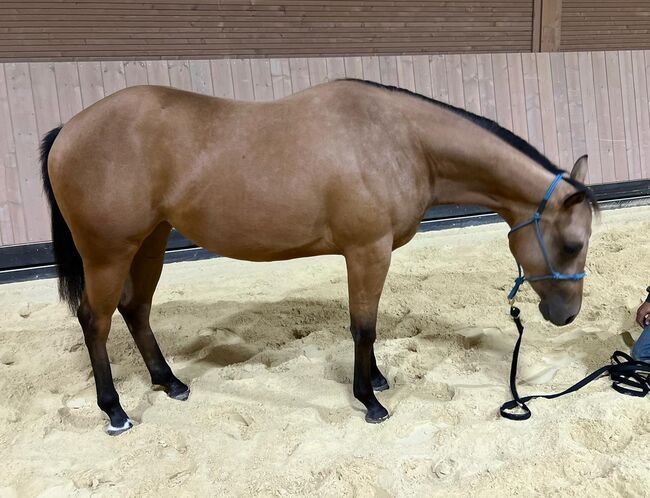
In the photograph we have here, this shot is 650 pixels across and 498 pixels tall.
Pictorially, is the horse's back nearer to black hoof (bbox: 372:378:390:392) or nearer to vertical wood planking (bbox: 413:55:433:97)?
black hoof (bbox: 372:378:390:392)

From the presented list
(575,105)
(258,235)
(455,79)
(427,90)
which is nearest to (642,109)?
(575,105)

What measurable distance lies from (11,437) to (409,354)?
1745 mm

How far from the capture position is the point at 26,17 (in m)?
4.14

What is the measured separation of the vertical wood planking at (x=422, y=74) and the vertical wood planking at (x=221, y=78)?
169 centimetres

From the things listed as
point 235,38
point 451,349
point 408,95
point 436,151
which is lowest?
point 451,349

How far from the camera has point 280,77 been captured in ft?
14.4

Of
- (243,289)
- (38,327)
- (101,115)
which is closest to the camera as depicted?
(101,115)

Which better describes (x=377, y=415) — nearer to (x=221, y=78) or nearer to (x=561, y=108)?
(x=221, y=78)

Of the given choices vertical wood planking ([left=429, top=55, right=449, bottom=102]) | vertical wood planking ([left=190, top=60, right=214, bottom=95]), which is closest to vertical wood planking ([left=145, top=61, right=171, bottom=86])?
vertical wood planking ([left=190, top=60, right=214, bottom=95])

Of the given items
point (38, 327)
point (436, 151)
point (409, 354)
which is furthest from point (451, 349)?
point (38, 327)

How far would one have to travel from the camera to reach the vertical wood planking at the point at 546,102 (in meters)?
4.90

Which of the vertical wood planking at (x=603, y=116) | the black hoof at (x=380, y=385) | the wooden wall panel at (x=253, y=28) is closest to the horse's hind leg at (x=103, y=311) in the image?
the black hoof at (x=380, y=385)

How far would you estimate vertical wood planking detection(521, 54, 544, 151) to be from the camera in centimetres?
488

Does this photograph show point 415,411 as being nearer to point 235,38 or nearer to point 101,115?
point 101,115
